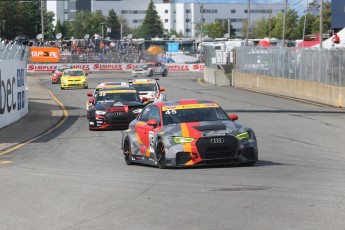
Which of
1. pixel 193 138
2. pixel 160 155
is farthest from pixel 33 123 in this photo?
pixel 193 138

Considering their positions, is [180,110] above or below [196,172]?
above

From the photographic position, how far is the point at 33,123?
106 feet

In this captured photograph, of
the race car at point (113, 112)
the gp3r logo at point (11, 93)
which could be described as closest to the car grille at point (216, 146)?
the race car at point (113, 112)

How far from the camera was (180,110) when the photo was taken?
16.4m

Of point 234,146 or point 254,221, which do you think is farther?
point 234,146

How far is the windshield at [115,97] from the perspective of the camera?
2823cm

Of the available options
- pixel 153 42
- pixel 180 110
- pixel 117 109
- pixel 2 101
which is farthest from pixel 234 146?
pixel 153 42

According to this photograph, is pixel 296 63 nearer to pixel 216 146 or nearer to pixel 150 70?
pixel 216 146

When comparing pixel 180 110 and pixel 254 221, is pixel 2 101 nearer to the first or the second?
pixel 180 110

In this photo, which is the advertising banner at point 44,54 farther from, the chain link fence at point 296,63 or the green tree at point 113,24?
the green tree at point 113,24

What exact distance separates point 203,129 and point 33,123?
18.3m

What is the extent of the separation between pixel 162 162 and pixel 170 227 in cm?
645

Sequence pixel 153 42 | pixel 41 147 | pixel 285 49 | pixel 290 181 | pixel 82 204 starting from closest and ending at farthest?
pixel 82 204, pixel 290 181, pixel 41 147, pixel 285 49, pixel 153 42

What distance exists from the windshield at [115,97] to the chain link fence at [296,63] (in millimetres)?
13710
